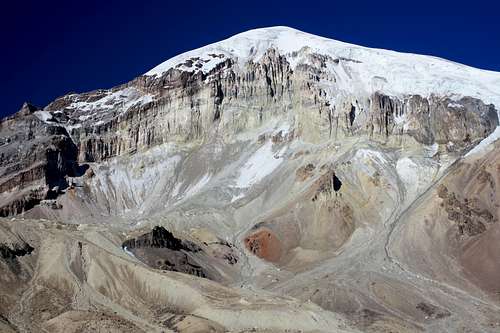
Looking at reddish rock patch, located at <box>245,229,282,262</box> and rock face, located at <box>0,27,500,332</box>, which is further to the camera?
reddish rock patch, located at <box>245,229,282,262</box>

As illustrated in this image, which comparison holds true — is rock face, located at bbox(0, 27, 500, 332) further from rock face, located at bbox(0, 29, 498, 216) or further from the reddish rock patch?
rock face, located at bbox(0, 29, 498, 216)


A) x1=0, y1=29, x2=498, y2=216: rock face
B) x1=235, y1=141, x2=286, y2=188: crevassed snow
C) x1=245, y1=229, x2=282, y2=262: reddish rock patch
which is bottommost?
x1=245, y1=229, x2=282, y2=262: reddish rock patch

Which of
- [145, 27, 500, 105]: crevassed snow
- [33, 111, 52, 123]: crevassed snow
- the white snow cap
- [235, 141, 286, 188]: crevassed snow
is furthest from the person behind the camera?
[33, 111, 52, 123]: crevassed snow

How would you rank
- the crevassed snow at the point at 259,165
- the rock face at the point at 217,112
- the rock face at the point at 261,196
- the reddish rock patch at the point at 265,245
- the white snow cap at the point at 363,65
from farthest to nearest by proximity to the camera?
the white snow cap at the point at 363,65, the rock face at the point at 217,112, the crevassed snow at the point at 259,165, the reddish rock patch at the point at 265,245, the rock face at the point at 261,196

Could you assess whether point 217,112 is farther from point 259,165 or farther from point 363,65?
point 363,65

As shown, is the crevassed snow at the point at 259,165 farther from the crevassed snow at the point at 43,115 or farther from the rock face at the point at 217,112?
the crevassed snow at the point at 43,115

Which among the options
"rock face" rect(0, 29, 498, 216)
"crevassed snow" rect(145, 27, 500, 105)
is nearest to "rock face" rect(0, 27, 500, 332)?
"rock face" rect(0, 29, 498, 216)

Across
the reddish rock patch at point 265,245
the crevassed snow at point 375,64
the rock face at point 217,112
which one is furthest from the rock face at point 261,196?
the crevassed snow at point 375,64
